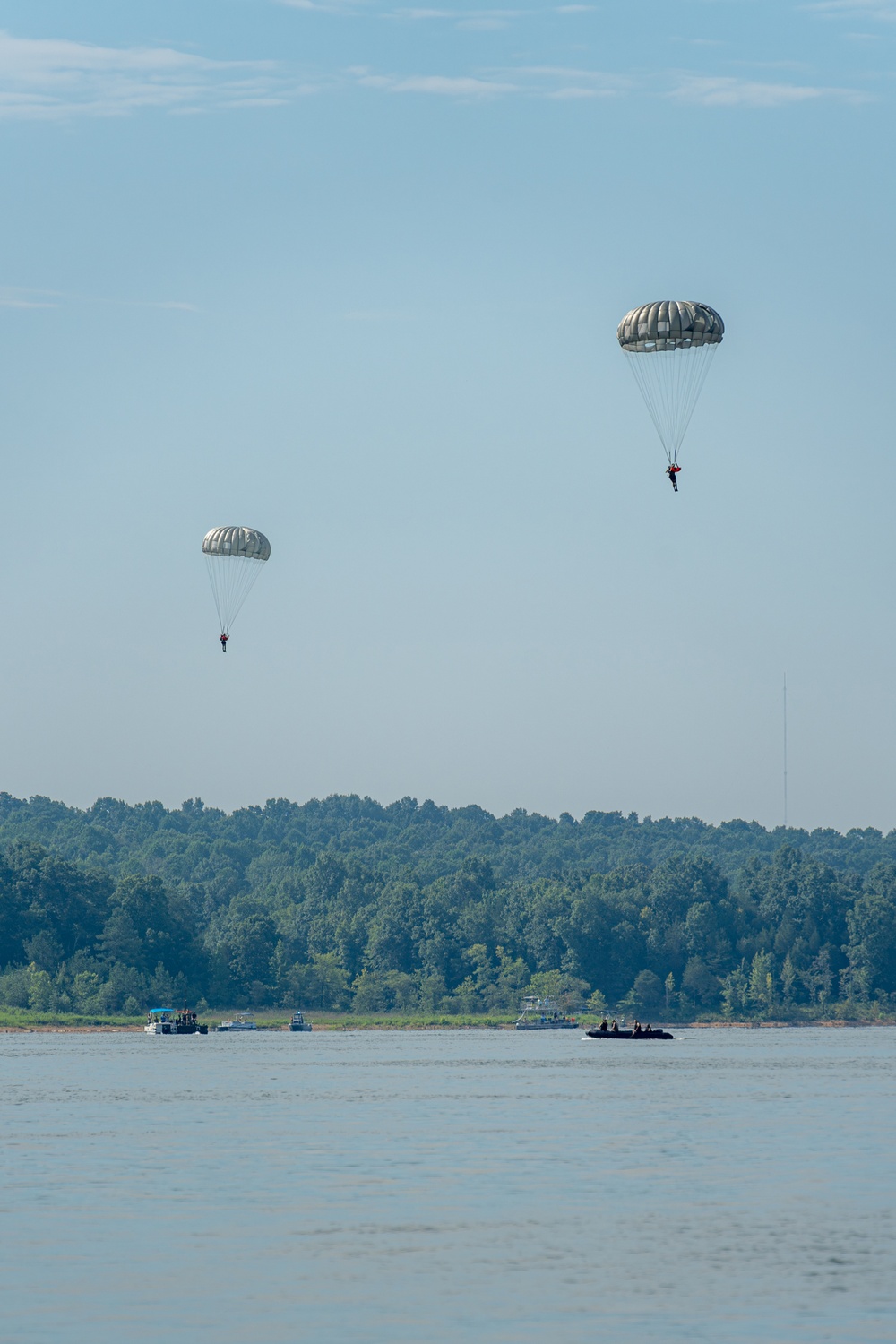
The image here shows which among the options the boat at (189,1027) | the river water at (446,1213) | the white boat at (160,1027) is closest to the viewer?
the river water at (446,1213)

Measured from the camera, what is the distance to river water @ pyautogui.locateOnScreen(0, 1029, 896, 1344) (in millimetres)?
39406

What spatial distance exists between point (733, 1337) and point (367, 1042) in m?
134

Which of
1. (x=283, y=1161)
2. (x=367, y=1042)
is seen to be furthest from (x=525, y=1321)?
(x=367, y=1042)

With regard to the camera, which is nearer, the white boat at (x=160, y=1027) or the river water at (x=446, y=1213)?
the river water at (x=446, y=1213)

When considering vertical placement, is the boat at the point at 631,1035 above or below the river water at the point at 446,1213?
above

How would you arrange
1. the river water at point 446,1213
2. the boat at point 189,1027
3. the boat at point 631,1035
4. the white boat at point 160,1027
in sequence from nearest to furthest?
the river water at point 446,1213
the boat at point 631,1035
the white boat at point 160,1027
the boat at point 189,1027

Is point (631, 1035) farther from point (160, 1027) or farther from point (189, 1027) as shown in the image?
point (160, 1027)

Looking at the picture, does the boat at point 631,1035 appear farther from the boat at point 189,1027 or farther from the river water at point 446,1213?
the river water at point 446,1213

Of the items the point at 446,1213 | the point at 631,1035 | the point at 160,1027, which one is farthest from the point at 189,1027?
the point at 446,1213

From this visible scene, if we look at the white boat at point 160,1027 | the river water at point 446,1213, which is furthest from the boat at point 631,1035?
the river water at point 446,1213

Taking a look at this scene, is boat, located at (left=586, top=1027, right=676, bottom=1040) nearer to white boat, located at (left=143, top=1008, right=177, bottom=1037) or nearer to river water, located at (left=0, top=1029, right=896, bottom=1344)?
white boat, located at (left=143, top=1008, right=177, bottom=1037)

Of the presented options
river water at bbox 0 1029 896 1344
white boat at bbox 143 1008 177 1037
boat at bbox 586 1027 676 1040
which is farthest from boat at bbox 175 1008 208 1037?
river water at bbox 0 1029 896 1344

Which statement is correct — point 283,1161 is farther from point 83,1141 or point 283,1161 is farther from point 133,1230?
point 133,1230

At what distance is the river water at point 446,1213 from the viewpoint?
39406mm
